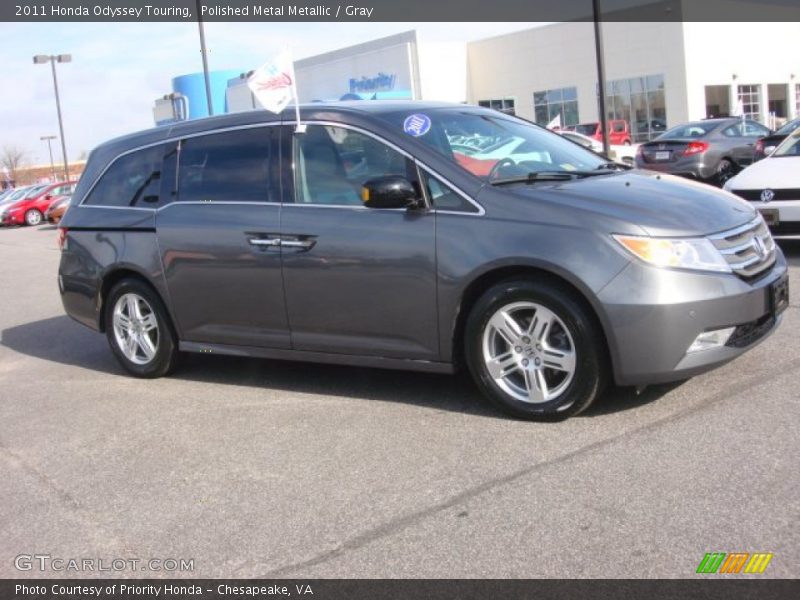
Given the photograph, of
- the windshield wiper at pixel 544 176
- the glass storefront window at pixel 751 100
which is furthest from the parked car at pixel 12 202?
the glass storefront window at pixel 751 100

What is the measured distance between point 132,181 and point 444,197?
2.72m

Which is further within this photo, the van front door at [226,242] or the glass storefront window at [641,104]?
the glass storefront window at [641,104]

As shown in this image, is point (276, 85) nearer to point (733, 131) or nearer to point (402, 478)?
point (402, 478)

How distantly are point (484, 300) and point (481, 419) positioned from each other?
0.66 m

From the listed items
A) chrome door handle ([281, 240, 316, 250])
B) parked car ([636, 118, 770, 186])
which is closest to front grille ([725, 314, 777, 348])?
chrome door handle ([281, 240, 316, 250])

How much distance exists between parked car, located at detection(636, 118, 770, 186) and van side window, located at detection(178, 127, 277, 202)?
11.0 metres

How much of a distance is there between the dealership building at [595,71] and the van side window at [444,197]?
35961 millimetres

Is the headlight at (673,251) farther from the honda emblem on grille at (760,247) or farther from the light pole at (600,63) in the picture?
the light pole at (600,63)

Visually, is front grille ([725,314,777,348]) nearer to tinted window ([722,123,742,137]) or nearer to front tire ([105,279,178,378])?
front tire ([105,279,178,378])

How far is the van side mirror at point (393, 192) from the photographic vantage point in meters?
4.79

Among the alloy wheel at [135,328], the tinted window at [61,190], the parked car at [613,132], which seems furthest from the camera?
the tinted window at [61,190]

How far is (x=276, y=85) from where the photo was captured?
5660 millimetres

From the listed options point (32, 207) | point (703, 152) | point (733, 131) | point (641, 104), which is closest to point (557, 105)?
point (641, 104)
